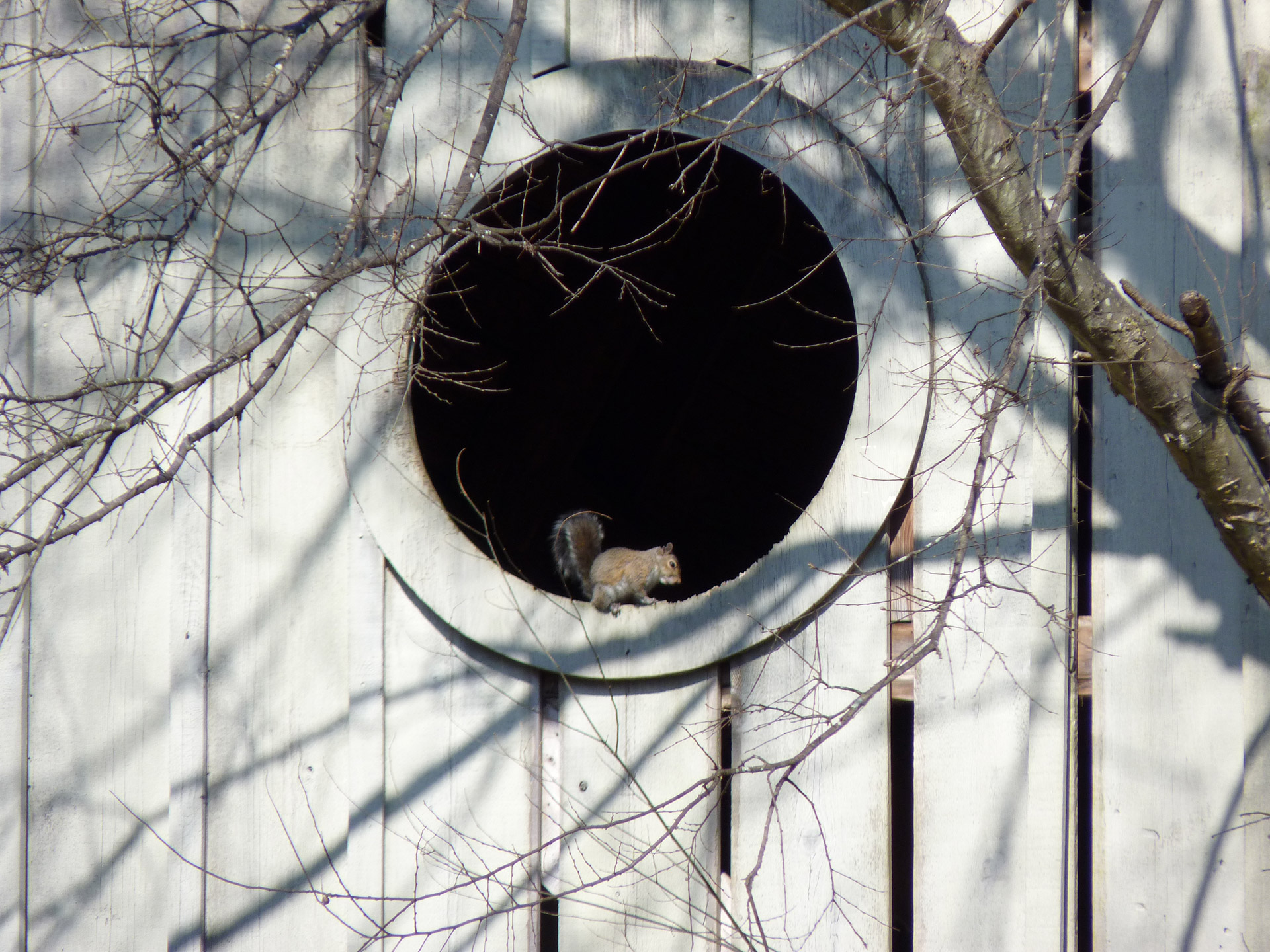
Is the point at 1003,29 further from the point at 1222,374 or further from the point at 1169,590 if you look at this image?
the point at 1169,590

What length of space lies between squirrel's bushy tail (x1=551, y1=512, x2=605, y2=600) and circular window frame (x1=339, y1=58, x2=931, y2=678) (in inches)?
46.5

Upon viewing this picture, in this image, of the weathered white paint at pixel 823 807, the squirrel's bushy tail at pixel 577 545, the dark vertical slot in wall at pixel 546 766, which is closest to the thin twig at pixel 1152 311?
the weathered white paint at pixel 823 807

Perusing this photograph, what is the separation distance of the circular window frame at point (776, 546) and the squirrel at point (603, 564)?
511 mm

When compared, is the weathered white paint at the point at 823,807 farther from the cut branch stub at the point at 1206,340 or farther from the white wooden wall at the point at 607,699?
the cut branch stub at the point at 1206,340

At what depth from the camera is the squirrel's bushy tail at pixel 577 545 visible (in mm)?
3535

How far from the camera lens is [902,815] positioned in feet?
12.5

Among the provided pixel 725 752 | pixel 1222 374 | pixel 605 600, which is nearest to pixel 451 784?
pixel 725 752

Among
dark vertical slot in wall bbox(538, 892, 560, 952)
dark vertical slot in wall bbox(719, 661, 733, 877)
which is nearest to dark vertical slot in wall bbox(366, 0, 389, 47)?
dark vertical slot in wall bbox(719, 661, 733, 877)

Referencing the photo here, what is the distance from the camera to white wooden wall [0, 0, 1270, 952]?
221 cm

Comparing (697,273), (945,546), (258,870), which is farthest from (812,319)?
(258,870)

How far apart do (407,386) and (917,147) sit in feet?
3.92

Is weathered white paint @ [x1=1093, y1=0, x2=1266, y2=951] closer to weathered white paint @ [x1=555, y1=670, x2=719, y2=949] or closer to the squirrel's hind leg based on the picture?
weathered white paint @ [x1=555, y1=670, x2=719, y2=949]

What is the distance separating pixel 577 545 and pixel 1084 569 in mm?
1663

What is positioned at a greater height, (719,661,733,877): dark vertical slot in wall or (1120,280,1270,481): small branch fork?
(1120,280,1270,481): small branch fork
